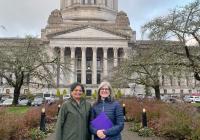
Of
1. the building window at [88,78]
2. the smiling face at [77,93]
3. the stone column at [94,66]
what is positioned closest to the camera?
the smiling face at [77,93]

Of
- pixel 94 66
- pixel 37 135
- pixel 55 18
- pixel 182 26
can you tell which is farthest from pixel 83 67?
pixel 37 135

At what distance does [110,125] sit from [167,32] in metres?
Result: 21.6

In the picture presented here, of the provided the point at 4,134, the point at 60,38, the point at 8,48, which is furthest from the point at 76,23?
the point at 4,134

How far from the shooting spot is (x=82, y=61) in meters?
105

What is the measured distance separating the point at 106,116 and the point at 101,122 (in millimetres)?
150

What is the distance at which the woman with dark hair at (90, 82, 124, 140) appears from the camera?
768cm

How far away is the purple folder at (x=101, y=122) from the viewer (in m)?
7.72

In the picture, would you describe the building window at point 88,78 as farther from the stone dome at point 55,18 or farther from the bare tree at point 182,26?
the bare tree at point 182,26

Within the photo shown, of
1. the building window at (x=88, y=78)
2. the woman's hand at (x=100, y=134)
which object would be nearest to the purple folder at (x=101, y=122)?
the woman's hand at (x=100, y=134)

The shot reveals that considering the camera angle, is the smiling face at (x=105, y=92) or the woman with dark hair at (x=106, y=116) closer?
the woman with dark hair at (x=106, y=116)

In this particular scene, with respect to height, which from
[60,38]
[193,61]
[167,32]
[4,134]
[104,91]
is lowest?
[4,134]

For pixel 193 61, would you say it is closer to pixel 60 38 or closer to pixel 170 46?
pixel 170 46

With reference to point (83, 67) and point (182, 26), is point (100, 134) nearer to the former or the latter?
point (182, 26)

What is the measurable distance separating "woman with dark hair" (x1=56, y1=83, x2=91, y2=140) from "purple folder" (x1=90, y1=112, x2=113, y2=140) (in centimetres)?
18
